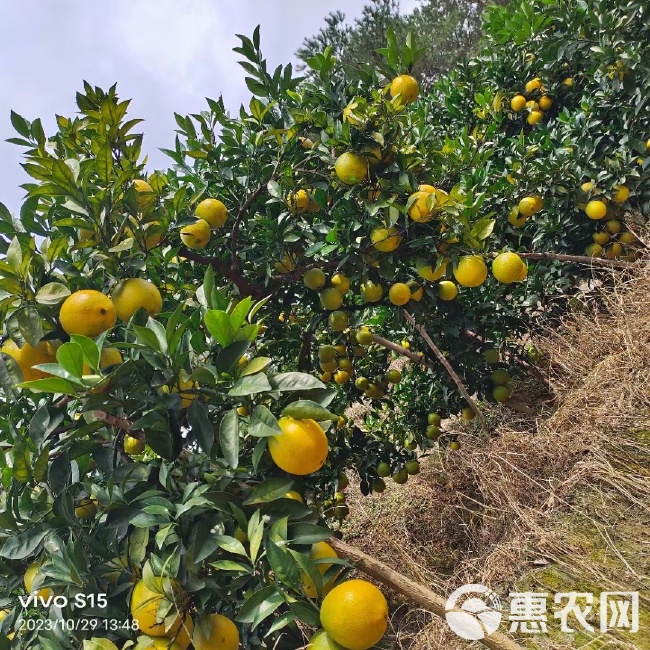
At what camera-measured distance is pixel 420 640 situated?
7.11ft

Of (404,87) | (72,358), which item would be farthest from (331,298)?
(72,358)

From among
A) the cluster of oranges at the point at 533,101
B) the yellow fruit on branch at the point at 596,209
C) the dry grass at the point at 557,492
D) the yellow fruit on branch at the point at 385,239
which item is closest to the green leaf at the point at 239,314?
the yellow fruit on branch at the point at 385,239

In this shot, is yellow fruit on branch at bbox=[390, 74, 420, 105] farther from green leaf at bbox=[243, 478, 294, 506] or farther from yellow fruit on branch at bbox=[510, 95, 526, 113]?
yellow fruit on branch at bbox=[510, 95, 526, 113]

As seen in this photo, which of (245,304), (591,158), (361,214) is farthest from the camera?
(591,158)

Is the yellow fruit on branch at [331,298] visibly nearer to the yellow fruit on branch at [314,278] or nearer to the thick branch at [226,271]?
the yellow fruit on branch at [314,278]

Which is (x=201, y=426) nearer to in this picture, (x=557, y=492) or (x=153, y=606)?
(x=153, y=606)

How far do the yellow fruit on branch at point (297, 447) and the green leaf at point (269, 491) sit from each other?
6 cm

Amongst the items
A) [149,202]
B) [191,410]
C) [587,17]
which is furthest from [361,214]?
[587,17]

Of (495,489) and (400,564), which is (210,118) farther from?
(400,564)

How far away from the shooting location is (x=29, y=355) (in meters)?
1.29

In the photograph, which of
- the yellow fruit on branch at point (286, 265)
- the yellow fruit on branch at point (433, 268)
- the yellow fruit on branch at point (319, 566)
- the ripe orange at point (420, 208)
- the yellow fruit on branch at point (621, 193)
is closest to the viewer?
the yellow fruit on branch at point (319, 566)

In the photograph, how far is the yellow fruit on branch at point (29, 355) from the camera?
50.7 inches

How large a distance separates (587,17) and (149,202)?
11.8 ft

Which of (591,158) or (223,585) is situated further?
(591,158)
